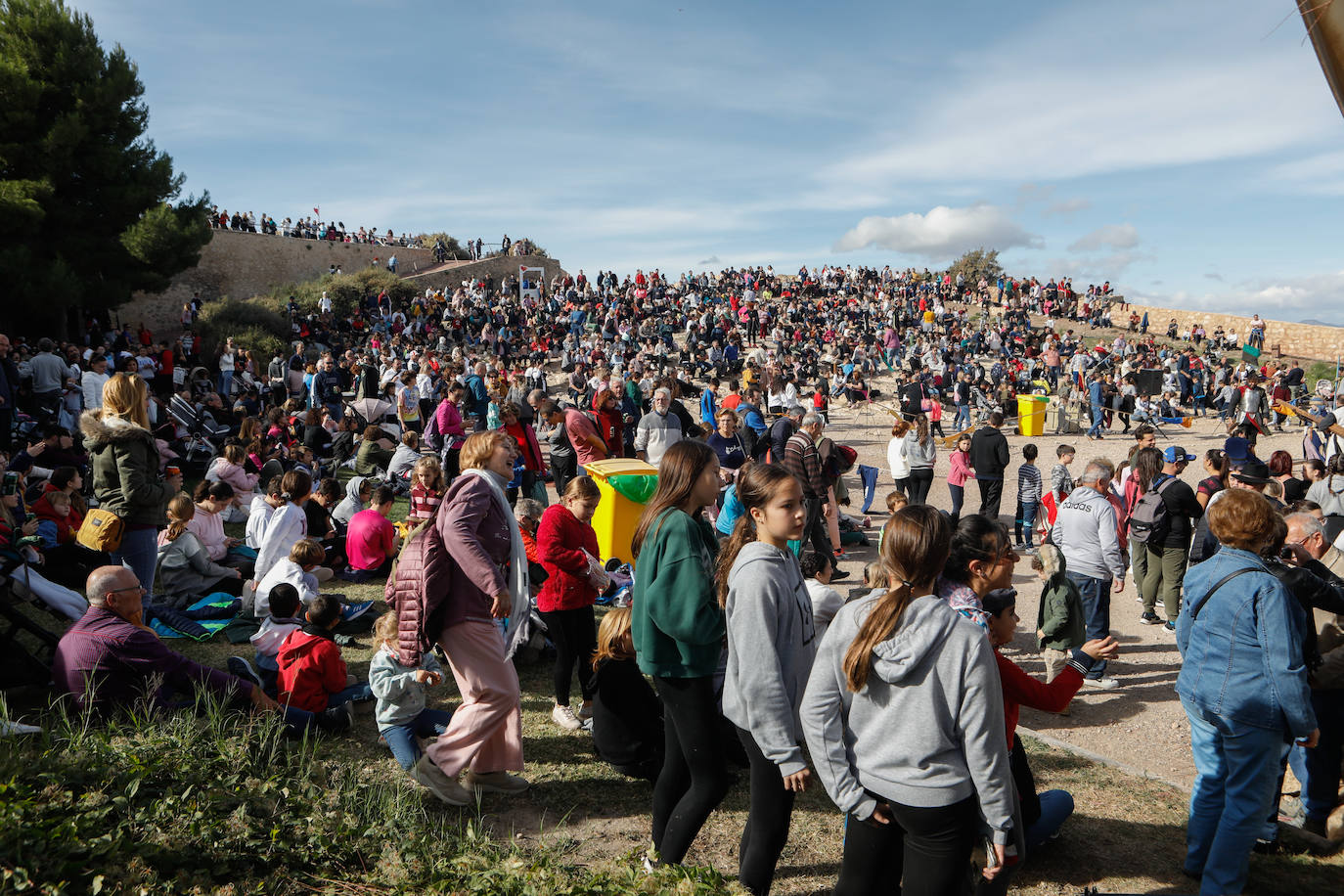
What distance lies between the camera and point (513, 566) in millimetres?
3643

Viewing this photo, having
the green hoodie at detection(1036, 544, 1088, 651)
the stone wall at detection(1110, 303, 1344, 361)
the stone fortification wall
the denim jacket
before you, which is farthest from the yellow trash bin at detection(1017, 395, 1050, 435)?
the stone fortification wall

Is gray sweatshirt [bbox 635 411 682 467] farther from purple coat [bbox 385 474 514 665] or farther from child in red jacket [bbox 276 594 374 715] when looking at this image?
purple coat [bbox 385 474 514 665]

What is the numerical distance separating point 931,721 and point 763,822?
85 centimetres

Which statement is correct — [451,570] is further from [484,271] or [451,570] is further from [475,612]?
[484,271]

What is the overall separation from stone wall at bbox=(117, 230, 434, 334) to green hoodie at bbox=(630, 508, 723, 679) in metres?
34.5

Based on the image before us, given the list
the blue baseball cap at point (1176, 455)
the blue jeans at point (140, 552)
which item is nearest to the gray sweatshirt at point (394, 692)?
the blue jeans at point (140, 552)

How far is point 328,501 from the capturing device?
25.6 feet

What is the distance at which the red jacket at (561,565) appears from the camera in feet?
14.2

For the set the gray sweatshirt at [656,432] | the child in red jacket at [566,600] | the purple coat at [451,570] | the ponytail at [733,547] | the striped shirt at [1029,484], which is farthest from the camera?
the gray sweatshirt at [656,432]

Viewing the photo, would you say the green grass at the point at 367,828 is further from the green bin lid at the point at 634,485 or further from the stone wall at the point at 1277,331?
the stone wall at the point at 1277,331

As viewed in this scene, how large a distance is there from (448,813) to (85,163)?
28227 millimetres

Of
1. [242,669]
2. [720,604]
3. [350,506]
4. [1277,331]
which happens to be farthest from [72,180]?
[1277,331]

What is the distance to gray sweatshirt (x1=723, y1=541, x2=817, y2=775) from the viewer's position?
2418 mm

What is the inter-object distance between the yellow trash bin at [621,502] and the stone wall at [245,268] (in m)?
30.6
